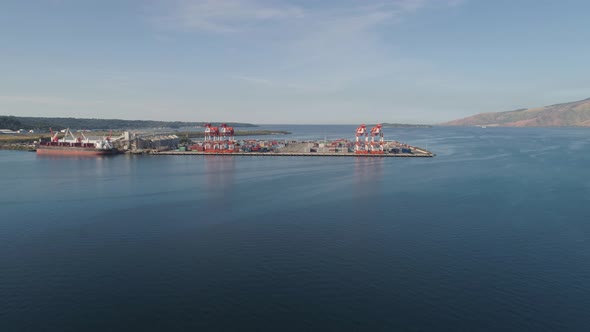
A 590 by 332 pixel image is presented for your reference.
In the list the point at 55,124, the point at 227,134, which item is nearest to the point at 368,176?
the point at 227,134

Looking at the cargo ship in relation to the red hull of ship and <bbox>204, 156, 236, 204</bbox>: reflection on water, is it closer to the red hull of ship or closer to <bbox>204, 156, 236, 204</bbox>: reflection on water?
the red hull of ship

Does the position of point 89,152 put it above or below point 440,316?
above

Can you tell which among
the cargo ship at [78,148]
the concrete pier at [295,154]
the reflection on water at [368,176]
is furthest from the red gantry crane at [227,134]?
the reflection on water at [368,176]

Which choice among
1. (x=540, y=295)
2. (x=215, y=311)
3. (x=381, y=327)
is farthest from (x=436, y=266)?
(x=215, y=311)

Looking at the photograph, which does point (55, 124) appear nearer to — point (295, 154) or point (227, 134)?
point (227, 134)

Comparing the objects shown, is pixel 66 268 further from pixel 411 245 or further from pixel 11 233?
pixel 411 245

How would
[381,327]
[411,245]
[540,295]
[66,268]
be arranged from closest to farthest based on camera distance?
1. [381,327]
2. [540,295]
3. [66,268]
4. [411,245]
